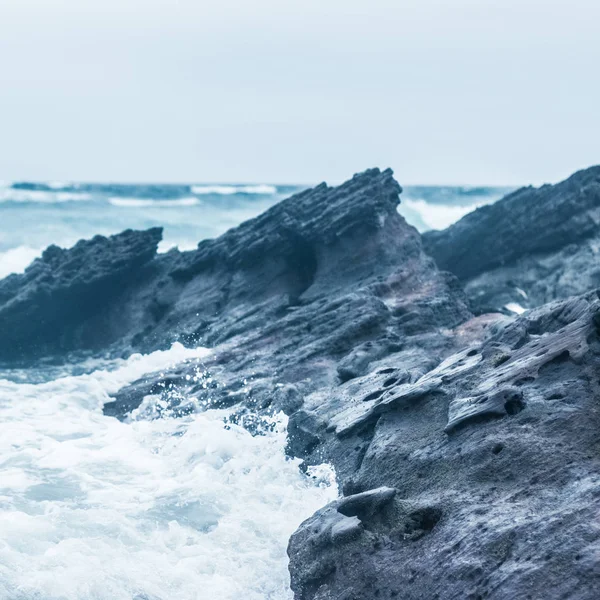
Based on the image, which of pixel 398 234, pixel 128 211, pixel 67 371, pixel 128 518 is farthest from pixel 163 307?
A: pixel 128 211

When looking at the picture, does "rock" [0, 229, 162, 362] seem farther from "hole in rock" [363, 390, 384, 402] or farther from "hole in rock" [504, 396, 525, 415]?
"hole in rock" [504, 396, 525, 415]

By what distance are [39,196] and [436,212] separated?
3005cm

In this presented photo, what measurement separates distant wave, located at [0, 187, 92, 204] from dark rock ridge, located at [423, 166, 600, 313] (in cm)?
3688

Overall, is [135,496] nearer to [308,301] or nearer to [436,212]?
[308,301]

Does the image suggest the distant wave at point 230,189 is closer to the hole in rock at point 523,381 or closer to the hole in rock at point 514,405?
the hole in rock at point 523,381

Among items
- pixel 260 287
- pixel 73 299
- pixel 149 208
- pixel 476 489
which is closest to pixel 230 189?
pixel 149 208

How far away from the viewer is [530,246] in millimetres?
23062

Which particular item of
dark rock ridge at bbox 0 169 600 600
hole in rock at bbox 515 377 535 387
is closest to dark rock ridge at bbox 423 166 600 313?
dark rock ridge at bbox 0 169 600 600

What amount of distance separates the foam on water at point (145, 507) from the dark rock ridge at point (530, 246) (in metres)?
11.3

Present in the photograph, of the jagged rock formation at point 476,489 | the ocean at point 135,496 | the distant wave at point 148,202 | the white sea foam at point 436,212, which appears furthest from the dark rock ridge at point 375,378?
the white sea foam at point 436,212

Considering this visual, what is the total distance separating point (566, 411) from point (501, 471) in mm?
870

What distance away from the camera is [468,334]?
1359 centimetres

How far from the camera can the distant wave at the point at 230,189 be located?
62875mm

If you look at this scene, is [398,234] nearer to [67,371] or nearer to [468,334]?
[468,334]
